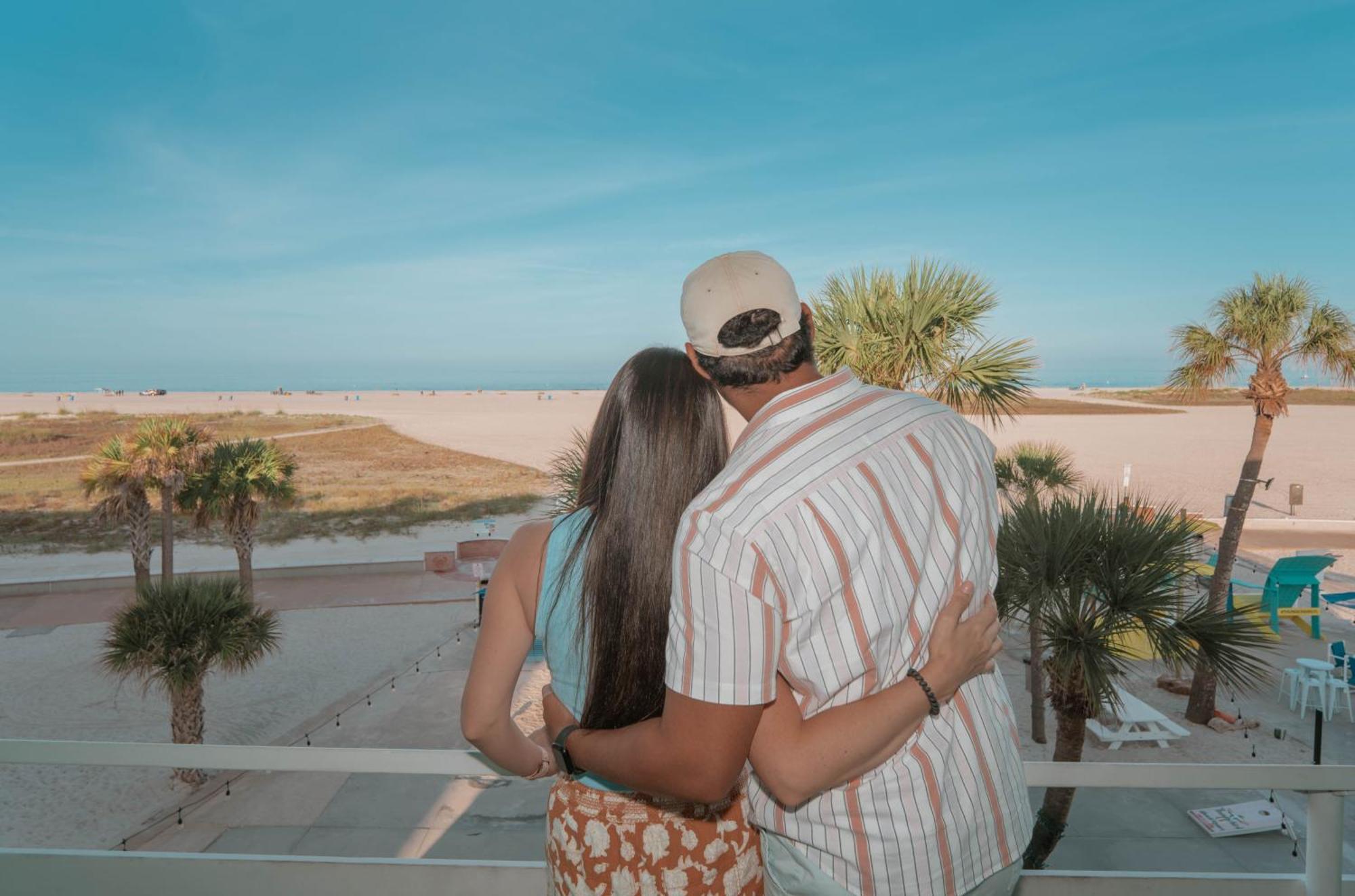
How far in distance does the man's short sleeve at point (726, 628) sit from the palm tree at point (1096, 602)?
5.58 meters

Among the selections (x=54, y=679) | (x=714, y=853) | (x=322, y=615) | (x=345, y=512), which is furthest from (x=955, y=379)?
(x=345, y=512)

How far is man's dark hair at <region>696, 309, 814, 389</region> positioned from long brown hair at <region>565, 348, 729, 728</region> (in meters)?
0.13

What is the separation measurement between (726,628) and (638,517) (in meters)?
0.32

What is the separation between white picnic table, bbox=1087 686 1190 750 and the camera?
8289 millimetres

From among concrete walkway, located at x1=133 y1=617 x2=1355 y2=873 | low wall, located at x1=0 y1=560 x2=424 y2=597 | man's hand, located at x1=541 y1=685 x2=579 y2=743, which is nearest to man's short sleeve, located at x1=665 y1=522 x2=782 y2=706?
man's hand, located at x1=541 y1=685 x2=579 y2=743

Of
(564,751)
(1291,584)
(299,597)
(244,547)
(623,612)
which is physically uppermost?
(623,612)

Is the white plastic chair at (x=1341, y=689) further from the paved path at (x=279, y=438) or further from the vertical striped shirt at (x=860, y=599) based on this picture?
the paved path at (x=279, y=438)

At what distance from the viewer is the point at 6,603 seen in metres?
15.6

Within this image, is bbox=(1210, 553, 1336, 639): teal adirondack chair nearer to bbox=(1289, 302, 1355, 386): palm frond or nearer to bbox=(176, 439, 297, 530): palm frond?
bbox=(1289, 302, 1355, 386): palm frond

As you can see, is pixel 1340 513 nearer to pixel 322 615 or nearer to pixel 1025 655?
pixel 1025 655

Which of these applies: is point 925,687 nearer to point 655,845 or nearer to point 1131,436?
point 655,845

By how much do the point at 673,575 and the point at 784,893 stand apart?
55cm

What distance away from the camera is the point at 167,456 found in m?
12.7

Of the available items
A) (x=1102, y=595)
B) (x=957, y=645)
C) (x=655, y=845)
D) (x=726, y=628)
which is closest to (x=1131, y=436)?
(x=1102, y=595)
